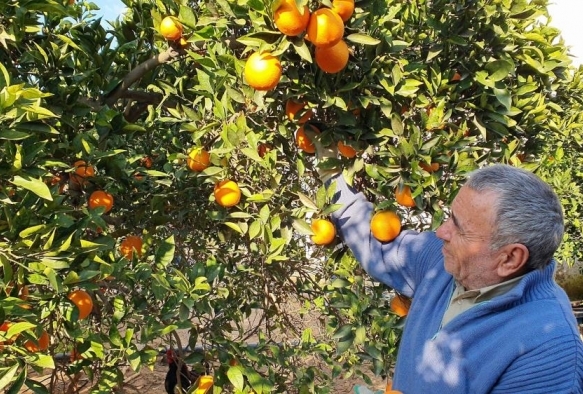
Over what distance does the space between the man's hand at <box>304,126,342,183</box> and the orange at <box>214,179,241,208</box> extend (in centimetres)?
27

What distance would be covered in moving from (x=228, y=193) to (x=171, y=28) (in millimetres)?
592

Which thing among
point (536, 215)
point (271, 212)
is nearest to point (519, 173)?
point (536, 215)

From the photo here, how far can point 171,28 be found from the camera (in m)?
1.81

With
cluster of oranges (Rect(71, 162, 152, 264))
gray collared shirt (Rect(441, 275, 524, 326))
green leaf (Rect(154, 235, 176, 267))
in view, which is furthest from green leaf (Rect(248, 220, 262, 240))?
gray collared shirt (Rect(441, 275, 524, 326))

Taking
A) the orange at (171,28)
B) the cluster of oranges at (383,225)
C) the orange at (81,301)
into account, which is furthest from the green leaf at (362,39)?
the orange at (81,301)

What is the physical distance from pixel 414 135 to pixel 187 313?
777mm

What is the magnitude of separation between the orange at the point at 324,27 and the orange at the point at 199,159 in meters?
0.64

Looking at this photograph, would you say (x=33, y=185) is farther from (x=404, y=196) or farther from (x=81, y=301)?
(x=404, y=196)

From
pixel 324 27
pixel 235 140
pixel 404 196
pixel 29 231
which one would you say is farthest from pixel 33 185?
pixel 404 196

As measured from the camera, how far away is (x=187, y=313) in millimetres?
1510

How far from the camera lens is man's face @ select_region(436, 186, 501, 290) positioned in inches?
49.9

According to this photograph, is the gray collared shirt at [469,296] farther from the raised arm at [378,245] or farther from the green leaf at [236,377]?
the green leaf at [236,377]

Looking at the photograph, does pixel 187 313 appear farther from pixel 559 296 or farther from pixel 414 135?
pixel 559 296

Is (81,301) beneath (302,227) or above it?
beneath
